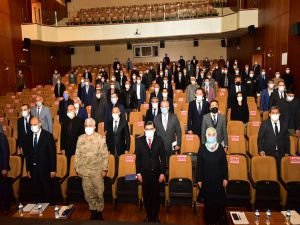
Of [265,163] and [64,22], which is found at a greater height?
[64,22]

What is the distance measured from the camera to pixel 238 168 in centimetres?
429

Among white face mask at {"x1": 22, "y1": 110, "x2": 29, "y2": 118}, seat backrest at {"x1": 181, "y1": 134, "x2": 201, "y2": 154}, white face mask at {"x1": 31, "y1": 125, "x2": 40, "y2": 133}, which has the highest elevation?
white face mask at {"x1": 22, "y1": 110, "x2": 29, "y2": 118}

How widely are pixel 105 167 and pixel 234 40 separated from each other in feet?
48.9

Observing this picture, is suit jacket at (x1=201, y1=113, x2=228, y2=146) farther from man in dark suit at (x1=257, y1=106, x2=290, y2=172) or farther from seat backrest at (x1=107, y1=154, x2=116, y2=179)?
seat backrest at (x1=107, y1=154, x2=116, y2=179)

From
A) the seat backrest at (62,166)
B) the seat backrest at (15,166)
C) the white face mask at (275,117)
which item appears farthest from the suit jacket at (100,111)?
the white face mask at (275,117)

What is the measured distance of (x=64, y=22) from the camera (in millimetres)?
17156

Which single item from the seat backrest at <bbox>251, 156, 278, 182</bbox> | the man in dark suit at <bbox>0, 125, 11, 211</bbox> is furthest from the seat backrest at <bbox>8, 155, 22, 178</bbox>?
the seat backrest at <bbox>251, 156, 278, 182</bbox>

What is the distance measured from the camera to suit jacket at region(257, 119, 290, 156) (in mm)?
4457

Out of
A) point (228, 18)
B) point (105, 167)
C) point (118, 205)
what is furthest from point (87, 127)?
point (228, 18)

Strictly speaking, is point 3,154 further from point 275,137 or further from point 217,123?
point 275,137

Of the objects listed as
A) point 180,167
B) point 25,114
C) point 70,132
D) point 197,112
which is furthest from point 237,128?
point 25,114

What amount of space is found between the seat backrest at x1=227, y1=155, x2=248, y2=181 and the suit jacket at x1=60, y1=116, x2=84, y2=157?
2573 millimetres

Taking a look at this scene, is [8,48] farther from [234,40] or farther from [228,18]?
[234,40]

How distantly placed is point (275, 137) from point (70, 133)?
11.1ft
